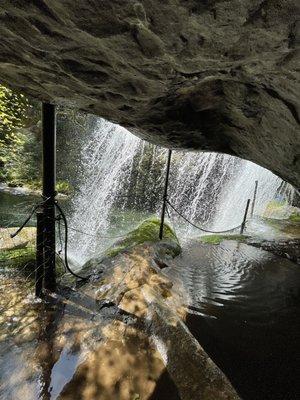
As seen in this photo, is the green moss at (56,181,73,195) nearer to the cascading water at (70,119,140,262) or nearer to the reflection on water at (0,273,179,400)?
the cascading water at (70,119,140,262)

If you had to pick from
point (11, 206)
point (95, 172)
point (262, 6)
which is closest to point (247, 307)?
point (262, 6)

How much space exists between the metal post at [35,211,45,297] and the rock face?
175 cm

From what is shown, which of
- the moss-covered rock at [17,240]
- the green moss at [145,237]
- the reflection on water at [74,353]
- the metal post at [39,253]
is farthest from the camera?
the moss-covered rock at [17,240]

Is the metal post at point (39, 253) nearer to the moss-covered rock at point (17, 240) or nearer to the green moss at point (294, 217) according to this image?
the moss-covered rock at point (17, 240)

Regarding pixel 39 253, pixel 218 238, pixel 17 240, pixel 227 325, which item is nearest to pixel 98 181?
pixel 218 238

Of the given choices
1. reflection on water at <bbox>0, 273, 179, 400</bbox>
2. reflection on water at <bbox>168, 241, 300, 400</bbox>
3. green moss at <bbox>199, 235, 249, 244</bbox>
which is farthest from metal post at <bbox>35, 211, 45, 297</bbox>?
green moss at <bbox>199, 235, 249, 244</bbox>

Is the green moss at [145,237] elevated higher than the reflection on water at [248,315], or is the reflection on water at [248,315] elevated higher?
the green moss at [145,237]

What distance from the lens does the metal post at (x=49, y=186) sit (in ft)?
15.0

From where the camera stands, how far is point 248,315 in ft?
16.5

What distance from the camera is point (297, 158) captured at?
4754 mm

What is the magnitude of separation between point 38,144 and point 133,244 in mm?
21487

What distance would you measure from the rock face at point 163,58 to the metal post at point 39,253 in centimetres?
175

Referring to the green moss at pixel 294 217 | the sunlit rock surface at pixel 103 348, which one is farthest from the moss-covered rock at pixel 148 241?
the green moss at pixel 294 217

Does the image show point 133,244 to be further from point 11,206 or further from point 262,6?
point 11,206
